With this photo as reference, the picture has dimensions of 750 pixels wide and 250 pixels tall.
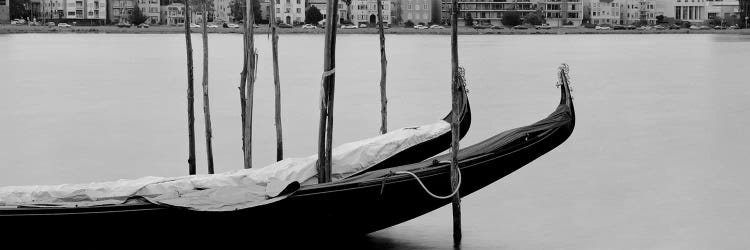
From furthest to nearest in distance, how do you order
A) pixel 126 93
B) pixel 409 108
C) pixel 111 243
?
pixel 126 93
pixel 409 108
pixel 111 243

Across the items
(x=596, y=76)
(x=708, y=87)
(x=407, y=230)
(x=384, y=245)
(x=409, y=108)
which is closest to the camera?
(x=384, y=245)

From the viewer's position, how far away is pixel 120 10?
184250 mm

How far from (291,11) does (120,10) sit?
30937 millimetres

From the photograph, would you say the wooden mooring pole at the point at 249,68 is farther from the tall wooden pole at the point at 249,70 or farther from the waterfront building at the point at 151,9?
the waterfront building at the point at 151,9

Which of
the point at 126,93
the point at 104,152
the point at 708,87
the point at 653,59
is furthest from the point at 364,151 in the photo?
the point at 653,59

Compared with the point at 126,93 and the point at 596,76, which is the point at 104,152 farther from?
the point at 596,76

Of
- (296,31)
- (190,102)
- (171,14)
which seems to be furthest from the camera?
(171,14)

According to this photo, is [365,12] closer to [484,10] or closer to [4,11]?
[484,10]

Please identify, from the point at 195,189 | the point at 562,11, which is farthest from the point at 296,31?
the point at 195,189

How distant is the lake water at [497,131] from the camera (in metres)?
13.8

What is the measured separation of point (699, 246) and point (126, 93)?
87.7ft

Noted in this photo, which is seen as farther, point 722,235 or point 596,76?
point 596,76

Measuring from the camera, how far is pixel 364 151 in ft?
40.8

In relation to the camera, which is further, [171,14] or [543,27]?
[171,14]
